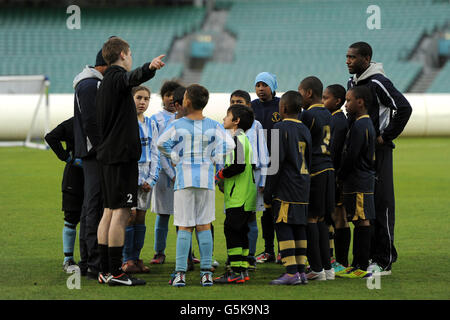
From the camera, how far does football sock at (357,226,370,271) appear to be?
19.1 feet

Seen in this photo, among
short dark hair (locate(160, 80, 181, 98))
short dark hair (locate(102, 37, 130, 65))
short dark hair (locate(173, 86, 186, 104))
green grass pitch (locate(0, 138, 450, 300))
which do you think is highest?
short dark hair (locate(102, 37, 130, 65))

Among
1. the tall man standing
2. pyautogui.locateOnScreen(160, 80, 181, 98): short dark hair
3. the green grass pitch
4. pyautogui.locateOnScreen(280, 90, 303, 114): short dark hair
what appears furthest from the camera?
pyautogui.locateOnScreen(160, 80, 181, 98): short dark hair

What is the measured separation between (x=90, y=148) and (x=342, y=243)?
8.42 ft

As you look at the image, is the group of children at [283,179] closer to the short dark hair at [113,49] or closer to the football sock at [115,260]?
the football sock at [115,260]

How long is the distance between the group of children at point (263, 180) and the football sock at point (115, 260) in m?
0.02

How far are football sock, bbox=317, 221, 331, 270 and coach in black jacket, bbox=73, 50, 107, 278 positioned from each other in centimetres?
202

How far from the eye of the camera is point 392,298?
494 centimetres

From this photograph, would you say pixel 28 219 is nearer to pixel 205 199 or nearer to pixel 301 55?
pixel 205 199

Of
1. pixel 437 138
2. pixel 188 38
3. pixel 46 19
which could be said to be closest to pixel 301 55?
pixel 188 38

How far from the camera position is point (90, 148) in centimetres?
571

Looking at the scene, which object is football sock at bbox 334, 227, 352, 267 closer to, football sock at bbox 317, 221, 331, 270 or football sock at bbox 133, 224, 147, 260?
football sock at bbox 317, 221, 331, 270

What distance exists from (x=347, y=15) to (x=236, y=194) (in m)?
28.9

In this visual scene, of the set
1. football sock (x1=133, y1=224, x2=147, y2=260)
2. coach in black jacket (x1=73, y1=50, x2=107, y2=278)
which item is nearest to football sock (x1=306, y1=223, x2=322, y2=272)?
football sock (x1=133, y1=224, x2=147, y2=260)

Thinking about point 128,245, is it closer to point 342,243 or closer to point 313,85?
point 342,243
